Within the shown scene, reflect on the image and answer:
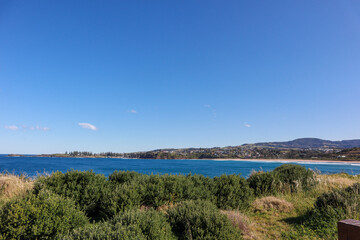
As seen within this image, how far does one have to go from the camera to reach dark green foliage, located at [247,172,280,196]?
32.8 feet

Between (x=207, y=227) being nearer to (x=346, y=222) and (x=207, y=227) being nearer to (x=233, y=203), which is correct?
(x=346, y=222)

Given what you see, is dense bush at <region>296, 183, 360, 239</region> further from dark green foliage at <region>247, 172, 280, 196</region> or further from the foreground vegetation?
dark green foliage at <region>247, 172, 280, 196</region>

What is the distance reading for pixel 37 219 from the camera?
388 centimetres

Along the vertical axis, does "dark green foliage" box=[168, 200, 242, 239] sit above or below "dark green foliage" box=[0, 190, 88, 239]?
below

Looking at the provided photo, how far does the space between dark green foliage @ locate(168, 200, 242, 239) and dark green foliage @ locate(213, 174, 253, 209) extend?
2751 mm

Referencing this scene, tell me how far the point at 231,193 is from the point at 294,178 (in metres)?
5.85

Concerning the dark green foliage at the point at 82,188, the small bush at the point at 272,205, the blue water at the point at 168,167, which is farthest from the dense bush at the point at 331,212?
the blue water at the point at 168,167

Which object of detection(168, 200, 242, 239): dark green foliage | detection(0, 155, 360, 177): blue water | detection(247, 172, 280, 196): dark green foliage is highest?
detection(168, 200, 242, 239): dark green foliage

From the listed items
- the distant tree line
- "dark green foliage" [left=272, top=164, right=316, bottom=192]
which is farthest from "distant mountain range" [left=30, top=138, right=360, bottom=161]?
→ "dark green foliage" [left=272, top=164, right=316, bottom=192]

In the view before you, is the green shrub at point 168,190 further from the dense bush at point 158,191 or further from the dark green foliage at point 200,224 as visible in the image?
the dark green foliage at point 200,224

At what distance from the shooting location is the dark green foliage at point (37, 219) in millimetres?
3746

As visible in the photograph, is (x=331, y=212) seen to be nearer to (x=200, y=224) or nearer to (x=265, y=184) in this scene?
(x=265, y=184)

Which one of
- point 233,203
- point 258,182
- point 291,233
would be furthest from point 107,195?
point 258,182

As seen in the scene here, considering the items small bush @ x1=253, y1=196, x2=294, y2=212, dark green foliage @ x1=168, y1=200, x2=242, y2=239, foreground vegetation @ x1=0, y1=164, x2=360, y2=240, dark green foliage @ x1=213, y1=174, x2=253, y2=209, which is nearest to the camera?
foreground vegetation @ x1=0, y1=164, x2=360, y2=240
